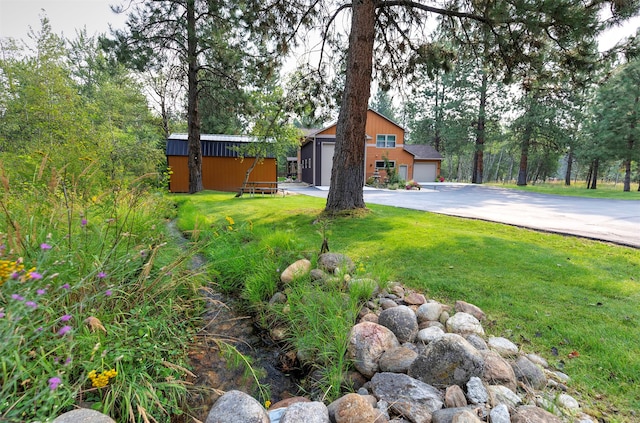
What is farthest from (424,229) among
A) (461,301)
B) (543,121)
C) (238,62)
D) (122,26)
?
(543,121)

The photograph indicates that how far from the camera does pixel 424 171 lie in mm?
30781

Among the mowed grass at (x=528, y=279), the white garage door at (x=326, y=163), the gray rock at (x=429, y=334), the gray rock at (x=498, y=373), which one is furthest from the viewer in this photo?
the white garage door at (x=326, y=163)

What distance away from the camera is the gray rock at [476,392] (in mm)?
1636

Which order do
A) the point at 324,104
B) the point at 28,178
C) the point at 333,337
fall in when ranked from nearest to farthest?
1. the point at 333,337
2. the point at 28,178
3. the point at 324,104

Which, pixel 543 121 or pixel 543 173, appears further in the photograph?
pixel 543 173

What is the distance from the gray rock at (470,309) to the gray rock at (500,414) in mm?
1067

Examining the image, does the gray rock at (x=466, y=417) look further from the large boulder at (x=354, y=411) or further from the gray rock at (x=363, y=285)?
Answer: the gray rock at (x=363, y=285)

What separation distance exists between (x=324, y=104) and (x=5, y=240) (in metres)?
8.11

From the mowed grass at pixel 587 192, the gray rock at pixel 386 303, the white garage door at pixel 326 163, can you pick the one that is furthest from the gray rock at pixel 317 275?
the white garage door at pixel 326 163

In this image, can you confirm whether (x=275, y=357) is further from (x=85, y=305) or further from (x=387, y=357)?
(x=85, y=305)

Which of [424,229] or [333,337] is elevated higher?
[424,229]

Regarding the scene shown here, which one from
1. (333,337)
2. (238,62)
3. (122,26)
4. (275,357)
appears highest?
(122,26)

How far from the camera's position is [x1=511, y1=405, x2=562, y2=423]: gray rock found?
4.75 ft

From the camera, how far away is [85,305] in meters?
1.83
